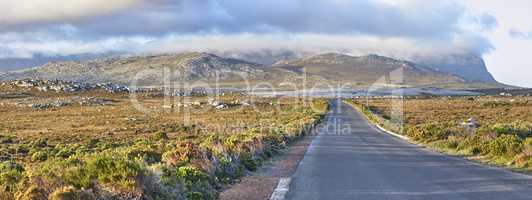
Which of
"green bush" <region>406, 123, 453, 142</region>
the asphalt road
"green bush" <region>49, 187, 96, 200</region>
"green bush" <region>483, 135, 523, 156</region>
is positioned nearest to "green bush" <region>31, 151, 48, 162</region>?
the asphalt road

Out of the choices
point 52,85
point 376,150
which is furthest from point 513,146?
point 52,85

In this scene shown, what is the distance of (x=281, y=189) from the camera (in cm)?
1457

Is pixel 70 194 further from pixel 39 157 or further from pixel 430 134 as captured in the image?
pixel 430 134

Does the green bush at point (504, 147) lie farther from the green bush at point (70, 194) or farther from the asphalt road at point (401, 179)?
the green bush at point (70, 194)

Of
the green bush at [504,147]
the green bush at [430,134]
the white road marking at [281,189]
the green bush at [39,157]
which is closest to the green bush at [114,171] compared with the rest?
the white road marking at [281,189]

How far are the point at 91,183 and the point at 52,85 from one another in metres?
Result: 175

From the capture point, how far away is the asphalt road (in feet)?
43.4

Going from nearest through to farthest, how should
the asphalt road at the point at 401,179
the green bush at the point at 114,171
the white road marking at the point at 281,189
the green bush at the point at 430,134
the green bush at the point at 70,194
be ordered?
the green bush at the point at 70,194 < the green bush at the point at 114,171 < the asphalt road at the point at 401,179 < the white road marking at the point at 281,189 < the green bush at the point at 430,134

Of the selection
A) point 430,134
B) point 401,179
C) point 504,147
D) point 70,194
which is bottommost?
point 430,134

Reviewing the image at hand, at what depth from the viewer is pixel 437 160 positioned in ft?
73.0

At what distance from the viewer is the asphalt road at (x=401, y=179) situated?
1322 cm

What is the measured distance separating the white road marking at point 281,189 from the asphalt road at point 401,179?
0.45 feet

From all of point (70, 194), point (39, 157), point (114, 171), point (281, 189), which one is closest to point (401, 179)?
point (281, 189)

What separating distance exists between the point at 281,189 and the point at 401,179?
3303 millimetres
